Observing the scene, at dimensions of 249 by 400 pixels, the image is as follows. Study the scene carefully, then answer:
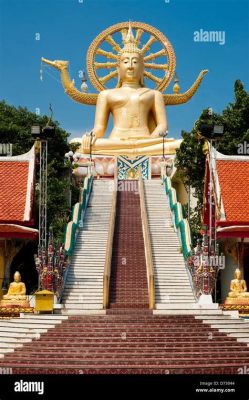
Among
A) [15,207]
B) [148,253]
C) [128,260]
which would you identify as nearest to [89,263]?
[128,260]

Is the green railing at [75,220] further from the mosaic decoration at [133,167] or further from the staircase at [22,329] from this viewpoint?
the staircase at [22,329]

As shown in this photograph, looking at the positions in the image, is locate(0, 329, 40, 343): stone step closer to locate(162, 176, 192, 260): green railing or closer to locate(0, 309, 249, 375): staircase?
locate(0, 309, 249, 375): staircase

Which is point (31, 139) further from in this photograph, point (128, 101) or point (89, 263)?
point (89, 263)

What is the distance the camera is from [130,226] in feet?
83.8

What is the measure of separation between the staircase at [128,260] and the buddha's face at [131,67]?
13.4 metres

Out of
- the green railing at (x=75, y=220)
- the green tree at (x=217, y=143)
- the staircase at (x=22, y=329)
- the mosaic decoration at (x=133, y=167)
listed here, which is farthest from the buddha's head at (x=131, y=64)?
the staircase at (x=22, y=329)

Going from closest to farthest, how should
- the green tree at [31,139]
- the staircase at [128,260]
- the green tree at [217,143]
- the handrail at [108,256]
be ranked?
the handrail at [108,256]
the staircase at [128,260]
the green tree at [217,143]
the green tree at [31,139]

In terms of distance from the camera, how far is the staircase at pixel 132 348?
49.4 feet

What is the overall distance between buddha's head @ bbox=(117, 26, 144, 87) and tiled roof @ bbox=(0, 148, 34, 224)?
46.7 feet

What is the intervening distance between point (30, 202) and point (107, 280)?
5.94m

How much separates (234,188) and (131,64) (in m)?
15.9

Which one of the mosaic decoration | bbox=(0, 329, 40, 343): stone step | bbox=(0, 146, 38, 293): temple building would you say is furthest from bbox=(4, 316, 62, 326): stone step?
the mosaic decoration

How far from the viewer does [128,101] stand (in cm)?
4009
